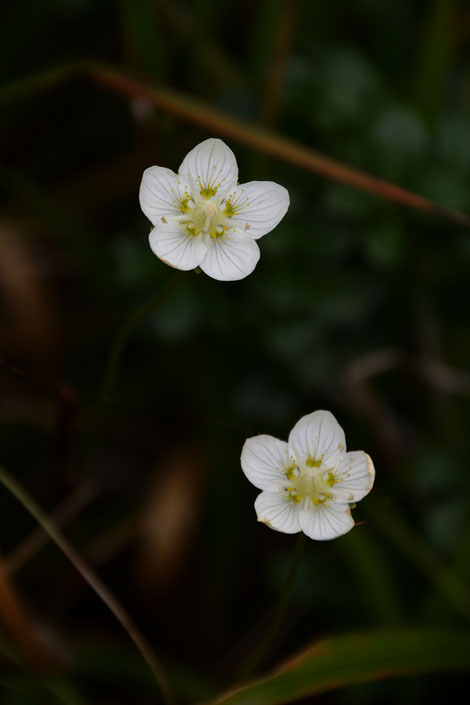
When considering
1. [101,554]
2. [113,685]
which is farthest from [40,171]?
[113,685]

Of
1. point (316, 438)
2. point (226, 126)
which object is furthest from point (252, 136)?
point (316, 438)

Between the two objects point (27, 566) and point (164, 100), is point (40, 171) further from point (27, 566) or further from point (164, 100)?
point (27, 566)

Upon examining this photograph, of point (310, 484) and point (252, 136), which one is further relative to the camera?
point (252, 136)

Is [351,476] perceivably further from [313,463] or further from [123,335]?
[123,335]

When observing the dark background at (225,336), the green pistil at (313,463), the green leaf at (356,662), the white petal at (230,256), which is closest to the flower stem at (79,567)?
the green leaf at (356,662)

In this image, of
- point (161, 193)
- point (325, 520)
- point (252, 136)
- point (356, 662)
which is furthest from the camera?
point (252, 136)
